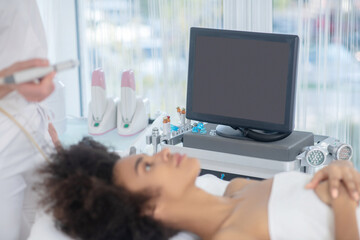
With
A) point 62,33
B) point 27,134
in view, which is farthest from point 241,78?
point 62,33

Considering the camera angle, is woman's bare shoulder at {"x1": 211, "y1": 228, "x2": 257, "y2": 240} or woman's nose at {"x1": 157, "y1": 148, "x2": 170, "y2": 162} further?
woman's nose at {"x1": 157, "y1": 148, "x2": 170, "y2": 162}

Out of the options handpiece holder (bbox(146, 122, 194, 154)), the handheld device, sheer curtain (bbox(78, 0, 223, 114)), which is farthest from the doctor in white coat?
sheer curtain (bbox(78, 0, 223, 114))

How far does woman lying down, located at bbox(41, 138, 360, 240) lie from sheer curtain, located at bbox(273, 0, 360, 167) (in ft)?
5.86

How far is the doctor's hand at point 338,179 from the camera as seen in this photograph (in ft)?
5.06

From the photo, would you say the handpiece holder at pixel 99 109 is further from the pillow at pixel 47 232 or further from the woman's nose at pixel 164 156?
the woman's nose at pixel 164 156

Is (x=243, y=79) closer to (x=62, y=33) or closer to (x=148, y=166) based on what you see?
(x=148, y=166)

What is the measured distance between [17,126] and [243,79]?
94 centimetres

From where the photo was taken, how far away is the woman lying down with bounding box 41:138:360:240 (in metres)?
1.48

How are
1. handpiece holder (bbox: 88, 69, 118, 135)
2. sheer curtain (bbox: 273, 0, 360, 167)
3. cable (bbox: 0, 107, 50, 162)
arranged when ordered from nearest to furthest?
cable (bbox: 0, 107, 50, 162) → sheer curtain (bbox: 273, 0, 360, 167) → handpiece holder (bbox: 88, 69, 118, 135)

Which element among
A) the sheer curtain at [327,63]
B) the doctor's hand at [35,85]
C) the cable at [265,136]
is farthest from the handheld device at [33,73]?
the sheer curtain at [327,63]

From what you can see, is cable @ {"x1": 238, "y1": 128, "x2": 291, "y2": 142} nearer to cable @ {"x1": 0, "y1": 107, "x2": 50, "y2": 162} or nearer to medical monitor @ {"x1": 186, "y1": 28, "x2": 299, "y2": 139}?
medical monitor @ {"x1": 186, "y1": 28, "x2": 299, "y2": 139}

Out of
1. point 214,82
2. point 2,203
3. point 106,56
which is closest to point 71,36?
point 106,56

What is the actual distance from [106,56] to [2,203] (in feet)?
8.27

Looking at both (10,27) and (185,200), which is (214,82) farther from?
(10,27)
